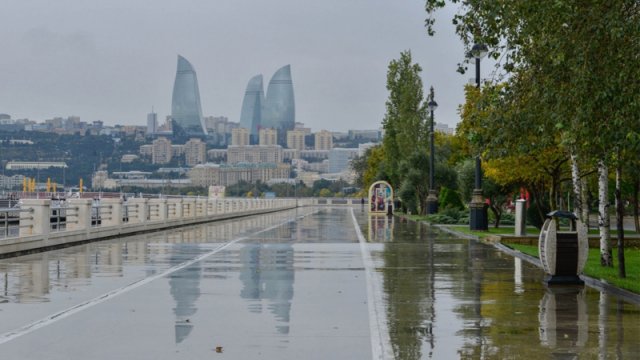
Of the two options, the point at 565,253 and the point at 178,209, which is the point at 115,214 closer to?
the point at 178,209

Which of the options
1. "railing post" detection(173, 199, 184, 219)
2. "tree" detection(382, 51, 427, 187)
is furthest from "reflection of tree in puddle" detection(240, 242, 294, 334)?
"tree" detection(382, 51, 427, 187)

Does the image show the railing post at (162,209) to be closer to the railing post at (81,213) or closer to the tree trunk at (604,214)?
the railing post at (81,213)

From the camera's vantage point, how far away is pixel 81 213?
3462cm

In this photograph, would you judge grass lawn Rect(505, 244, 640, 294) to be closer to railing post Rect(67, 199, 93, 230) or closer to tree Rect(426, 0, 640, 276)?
tree Rect(426, 0, 640, 276)

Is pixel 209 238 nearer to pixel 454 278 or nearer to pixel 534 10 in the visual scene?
pixel 454 278

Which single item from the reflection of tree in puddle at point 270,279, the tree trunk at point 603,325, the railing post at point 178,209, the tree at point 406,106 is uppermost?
the tree at point 406,106

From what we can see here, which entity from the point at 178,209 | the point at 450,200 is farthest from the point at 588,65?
the point at 450,200

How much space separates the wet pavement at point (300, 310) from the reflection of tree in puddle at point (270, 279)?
4cm

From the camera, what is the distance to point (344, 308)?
15.1m

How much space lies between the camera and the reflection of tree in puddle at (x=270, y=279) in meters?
15.1

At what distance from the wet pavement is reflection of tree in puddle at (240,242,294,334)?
1.4 inches

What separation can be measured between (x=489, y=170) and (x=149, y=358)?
3487cm

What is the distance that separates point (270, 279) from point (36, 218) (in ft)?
41.4

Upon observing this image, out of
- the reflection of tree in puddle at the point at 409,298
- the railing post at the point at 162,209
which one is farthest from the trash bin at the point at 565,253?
the railing post at the point at 162,209
